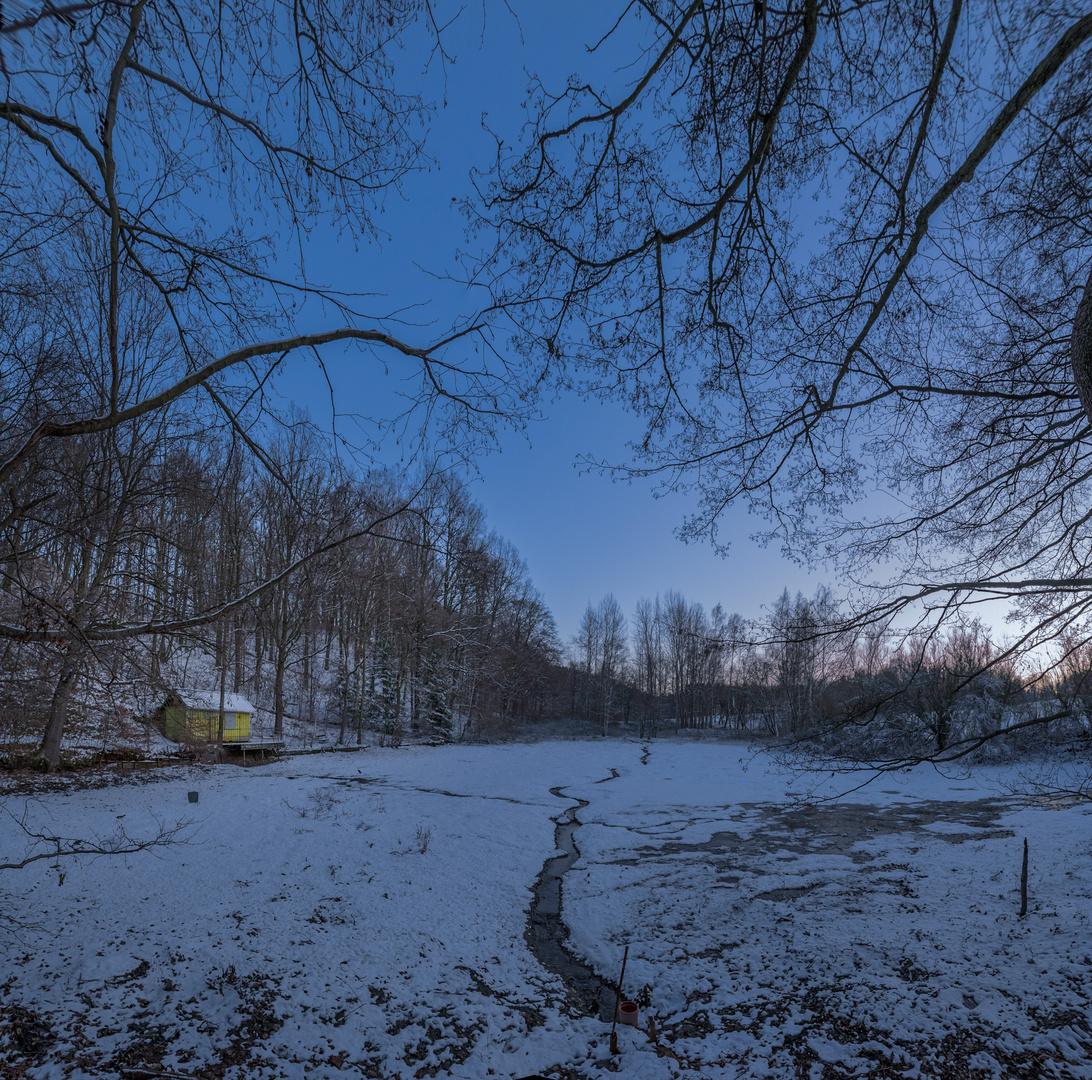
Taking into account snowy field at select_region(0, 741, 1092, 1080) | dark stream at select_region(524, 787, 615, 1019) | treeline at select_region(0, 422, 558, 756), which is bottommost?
dark stream at select_region(524, 787, 615, 1019)

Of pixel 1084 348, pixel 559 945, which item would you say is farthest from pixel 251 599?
pixel 559 945

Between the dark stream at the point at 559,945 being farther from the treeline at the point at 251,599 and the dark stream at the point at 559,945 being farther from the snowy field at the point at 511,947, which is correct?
the treeline at the point at 251,599

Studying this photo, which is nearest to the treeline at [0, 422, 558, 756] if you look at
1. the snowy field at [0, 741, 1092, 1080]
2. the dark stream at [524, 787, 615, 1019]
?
the snowy field at [0, 741, 1092, 1080]

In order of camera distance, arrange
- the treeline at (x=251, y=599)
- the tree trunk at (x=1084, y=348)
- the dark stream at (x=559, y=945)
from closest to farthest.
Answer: the tree trunk at (x=1084, y=348) < the treeline at (x=251, y=599) < the dark stream at (x=559, y=945)

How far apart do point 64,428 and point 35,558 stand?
5.47 ft

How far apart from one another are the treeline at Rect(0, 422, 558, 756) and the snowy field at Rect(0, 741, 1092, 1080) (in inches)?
75.6

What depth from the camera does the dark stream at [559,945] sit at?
490 cm

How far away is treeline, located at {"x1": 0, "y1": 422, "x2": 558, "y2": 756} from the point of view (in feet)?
10.9

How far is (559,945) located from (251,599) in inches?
191

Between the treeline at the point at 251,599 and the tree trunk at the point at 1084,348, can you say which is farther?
the treeline at the point at 251,599

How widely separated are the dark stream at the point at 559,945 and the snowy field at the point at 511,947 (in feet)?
0.45

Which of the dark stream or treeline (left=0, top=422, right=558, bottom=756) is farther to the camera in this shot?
the dark stream

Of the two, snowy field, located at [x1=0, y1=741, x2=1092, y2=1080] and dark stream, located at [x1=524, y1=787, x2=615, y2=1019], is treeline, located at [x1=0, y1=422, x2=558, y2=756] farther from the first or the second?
dark stream, located at [x1=524, y1=787, x2=615, y2=1019]

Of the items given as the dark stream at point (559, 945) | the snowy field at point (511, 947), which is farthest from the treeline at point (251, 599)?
the dark stream at point (559, 945)
